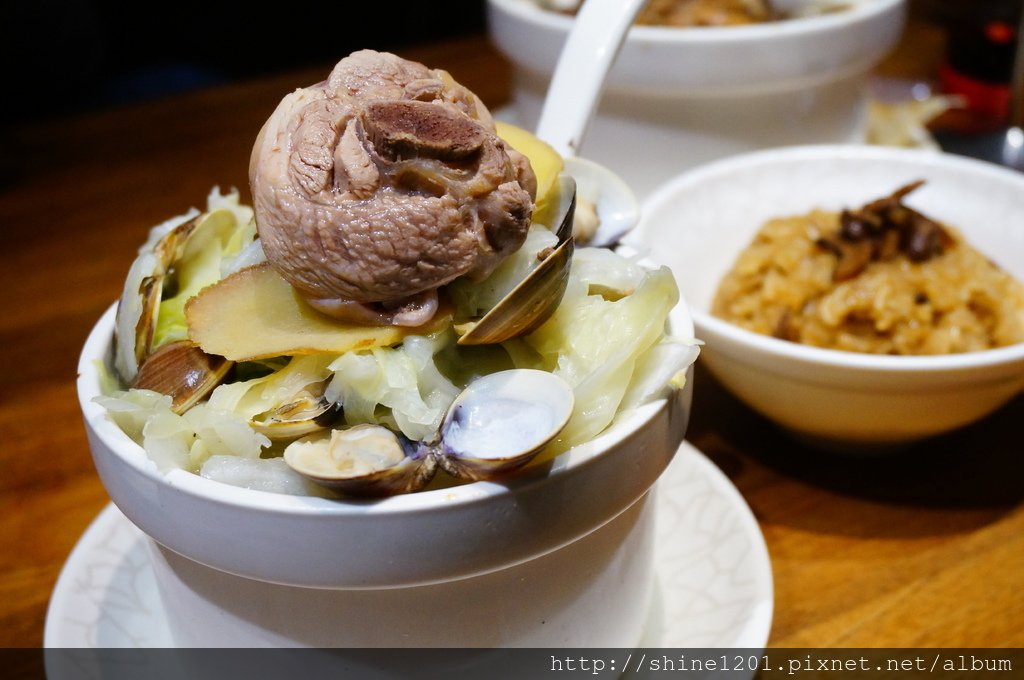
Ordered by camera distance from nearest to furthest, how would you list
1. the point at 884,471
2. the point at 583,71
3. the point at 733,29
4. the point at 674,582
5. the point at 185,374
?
the point at 185,374 < the point at 674,582 < the point at 583,71 < the point at 884,471 < the point at 733,29

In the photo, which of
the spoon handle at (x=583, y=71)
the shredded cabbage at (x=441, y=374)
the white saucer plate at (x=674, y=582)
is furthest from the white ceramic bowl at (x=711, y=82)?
the shredded cabbage at (x=441, y=374)

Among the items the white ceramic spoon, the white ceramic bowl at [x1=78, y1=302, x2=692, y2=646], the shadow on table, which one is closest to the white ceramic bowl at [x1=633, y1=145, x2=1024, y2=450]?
the shadow on table

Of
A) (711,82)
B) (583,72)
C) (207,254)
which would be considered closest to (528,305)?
(207,254)

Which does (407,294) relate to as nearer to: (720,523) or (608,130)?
(720,523)

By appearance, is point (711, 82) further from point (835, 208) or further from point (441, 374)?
point (441, 374)

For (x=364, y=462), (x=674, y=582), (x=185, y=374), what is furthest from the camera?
(x=674, y=582)

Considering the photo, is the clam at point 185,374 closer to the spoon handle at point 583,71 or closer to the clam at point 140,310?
the clam at point 140,310
